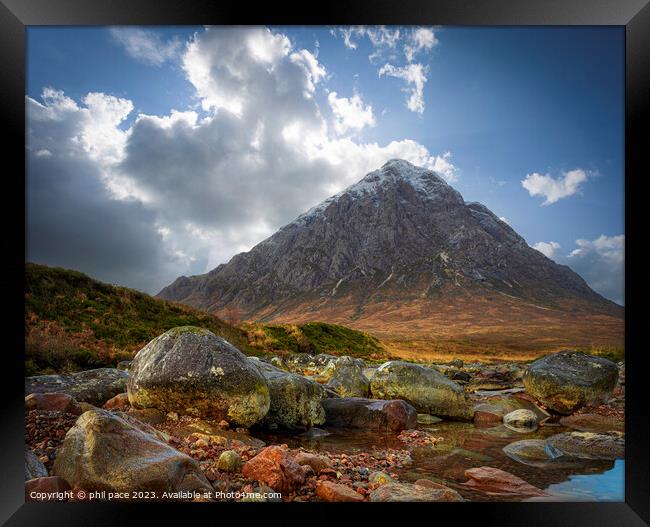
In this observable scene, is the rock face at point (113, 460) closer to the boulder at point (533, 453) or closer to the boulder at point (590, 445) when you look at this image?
the boulder at point (533, 453)

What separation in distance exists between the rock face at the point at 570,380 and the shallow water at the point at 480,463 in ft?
2.75

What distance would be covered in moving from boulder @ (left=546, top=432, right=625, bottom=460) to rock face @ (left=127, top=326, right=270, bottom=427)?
431cm

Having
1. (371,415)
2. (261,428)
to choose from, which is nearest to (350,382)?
(371,415)

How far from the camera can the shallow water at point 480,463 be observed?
3834mm

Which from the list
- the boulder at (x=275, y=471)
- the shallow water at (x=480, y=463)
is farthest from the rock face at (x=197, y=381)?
the boulder at (x=275, y=471)

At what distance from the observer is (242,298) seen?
14.7 metres

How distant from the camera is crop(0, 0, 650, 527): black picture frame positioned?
3.54 meters

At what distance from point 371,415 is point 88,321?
6992 mm

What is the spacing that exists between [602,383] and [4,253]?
9.42m

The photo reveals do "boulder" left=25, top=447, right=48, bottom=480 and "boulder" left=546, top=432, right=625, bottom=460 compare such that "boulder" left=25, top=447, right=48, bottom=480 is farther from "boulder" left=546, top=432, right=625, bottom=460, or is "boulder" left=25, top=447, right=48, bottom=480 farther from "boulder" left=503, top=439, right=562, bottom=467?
"boulder" left=546, top=432, right=625, bottom=460

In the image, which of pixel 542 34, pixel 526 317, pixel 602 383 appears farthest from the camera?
pixel 526 317

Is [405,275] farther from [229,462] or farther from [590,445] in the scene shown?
[229,462]
